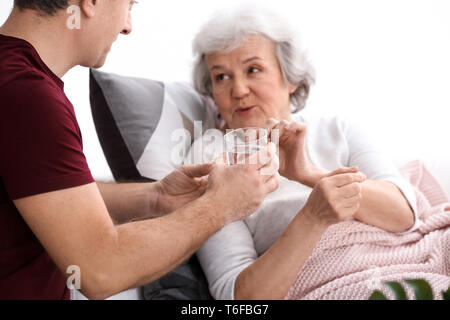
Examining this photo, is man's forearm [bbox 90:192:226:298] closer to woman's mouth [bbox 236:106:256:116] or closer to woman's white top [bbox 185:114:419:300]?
woman's white top [bbox 185:114:419:300]

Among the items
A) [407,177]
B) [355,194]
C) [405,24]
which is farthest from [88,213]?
[405,24]

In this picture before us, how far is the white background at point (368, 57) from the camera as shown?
2.00m

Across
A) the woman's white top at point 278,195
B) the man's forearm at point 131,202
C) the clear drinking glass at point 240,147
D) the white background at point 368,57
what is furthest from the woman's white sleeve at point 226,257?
the white background at point 368,57

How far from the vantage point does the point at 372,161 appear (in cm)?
156

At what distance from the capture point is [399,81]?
2.14 meters

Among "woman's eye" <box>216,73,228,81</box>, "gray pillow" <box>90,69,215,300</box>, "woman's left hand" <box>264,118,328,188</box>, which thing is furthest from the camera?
"woman's eye" <box>216,73,228,81</box>

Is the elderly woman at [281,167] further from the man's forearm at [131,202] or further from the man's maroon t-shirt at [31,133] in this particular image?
the man's maroon t-shirt at [31,133]

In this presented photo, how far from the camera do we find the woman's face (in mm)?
1609

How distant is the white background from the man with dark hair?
0.97 metres

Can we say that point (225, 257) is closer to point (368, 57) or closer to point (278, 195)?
point (278, 195)

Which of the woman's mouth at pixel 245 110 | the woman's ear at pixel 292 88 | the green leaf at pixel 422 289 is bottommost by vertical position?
the woman's mouth at pixel 245 110

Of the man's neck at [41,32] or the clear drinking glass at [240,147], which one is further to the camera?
the clear drinking glass at [240,147]

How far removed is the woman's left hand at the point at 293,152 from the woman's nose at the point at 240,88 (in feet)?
0.98

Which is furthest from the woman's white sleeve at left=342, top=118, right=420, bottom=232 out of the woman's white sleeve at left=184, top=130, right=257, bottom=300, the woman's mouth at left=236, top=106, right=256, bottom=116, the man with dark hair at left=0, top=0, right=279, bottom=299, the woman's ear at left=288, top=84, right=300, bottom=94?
the man with dark hair at left=0, top=0, right=279, bottom=299
